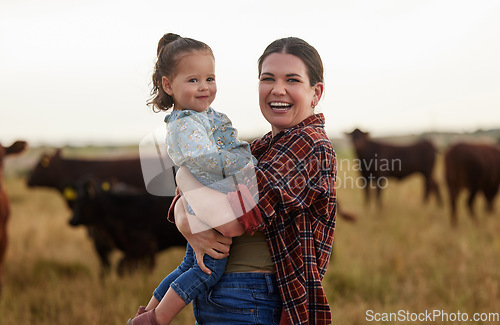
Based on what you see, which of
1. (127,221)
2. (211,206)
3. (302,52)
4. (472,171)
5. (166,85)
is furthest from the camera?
(472,171)

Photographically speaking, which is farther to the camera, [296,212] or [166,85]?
[166,85]

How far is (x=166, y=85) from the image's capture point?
81.3 inches

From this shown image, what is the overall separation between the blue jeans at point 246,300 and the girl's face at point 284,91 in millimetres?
633

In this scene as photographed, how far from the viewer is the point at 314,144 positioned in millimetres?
1811

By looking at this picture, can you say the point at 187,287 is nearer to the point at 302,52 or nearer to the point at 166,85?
the point at 166,85

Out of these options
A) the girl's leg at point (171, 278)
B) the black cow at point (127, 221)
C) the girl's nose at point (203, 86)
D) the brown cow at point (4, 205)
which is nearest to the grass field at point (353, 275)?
the black cow at point (127, 221)

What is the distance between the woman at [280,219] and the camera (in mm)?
1721

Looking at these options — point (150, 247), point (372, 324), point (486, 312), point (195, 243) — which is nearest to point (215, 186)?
point (195, 243)

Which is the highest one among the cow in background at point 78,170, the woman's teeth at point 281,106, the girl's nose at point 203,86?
the girl's nose at point 203,86

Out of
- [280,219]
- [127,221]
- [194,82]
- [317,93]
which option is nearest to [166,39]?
[194,82]

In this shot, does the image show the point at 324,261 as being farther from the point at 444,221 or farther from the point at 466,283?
the point at 444,221

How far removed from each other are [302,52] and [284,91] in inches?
7.7

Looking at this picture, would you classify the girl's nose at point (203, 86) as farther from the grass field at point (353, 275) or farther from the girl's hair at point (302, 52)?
the grass field at point (353, 275)

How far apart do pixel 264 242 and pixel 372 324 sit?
9.29 ft
